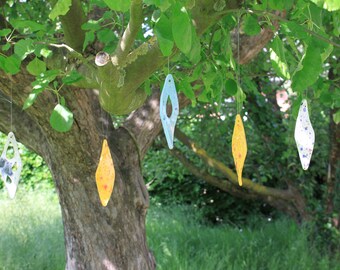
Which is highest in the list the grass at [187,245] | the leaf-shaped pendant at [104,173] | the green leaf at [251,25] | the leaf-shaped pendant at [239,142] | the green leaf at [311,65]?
the green leaf at [251,25]

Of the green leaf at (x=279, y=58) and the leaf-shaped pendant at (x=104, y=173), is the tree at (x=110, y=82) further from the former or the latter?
the leaf-shaped pendant at (x=104, y=173)

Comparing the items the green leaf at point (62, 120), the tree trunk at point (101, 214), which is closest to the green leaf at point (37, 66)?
the green leaf at point (62, 120)

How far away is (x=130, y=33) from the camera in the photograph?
141cm

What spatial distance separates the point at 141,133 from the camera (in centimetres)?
289

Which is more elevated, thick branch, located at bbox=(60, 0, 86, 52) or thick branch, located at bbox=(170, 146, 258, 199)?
thick branch, located at bbox=(60, 0, 86, 52)

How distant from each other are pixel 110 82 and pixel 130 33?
251 millimetres

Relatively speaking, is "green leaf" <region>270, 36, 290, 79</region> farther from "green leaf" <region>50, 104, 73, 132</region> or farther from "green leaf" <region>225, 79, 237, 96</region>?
"green leaf" <region>50, 104, 73, 132</region>

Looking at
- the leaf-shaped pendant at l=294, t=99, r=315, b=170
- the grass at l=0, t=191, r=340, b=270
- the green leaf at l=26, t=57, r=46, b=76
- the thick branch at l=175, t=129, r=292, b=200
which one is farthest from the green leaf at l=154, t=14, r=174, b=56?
the thick branch at l=175, t=129, r=292, b=200

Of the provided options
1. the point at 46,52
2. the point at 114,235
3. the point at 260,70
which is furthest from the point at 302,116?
the point at 260,70

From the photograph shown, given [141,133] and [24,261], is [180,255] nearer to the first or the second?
[24,261]

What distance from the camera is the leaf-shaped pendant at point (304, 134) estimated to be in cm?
146

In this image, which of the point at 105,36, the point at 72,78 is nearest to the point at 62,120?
the point at 72,78

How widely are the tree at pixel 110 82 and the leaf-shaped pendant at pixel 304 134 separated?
7 centimetres

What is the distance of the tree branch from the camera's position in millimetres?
1276
